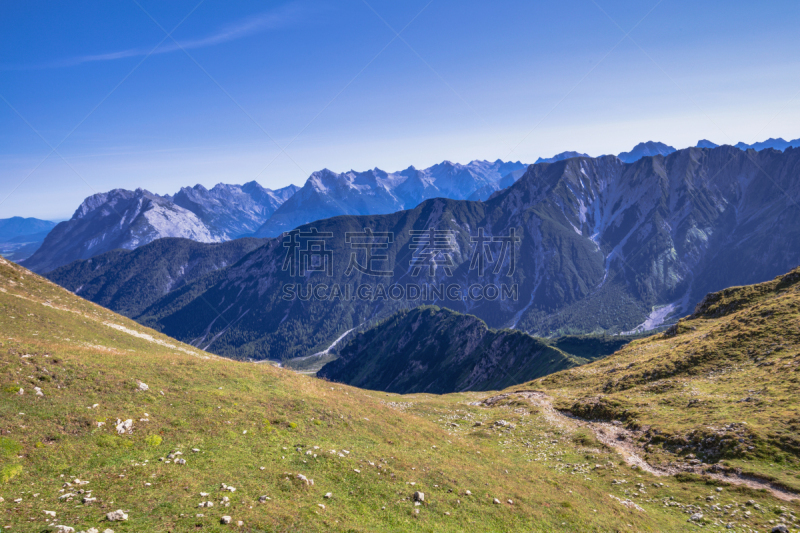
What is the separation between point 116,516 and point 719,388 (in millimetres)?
63954

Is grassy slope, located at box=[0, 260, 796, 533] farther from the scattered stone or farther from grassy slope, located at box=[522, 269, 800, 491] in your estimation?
grassy slope, located at box=[522, 269, 800, 491]

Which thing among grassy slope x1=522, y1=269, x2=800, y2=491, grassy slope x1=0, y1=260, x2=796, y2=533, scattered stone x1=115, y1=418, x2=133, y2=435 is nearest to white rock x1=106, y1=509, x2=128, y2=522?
grassy slope x1=0, y1=260, x2=796, y2=533

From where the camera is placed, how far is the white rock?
622 inches

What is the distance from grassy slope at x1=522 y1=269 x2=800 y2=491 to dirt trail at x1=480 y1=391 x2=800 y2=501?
1.01 metres

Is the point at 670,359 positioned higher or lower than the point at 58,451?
lower

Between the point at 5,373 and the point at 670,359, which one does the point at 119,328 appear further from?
the point at 670,359

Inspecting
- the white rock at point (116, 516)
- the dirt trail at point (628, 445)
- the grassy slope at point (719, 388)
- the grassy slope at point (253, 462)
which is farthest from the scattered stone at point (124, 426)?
the grassy slope at point (719, 388)

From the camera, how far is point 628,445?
42531 mm

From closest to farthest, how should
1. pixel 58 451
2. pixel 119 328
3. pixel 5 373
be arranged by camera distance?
pixel 58 451 → pixel 5 373 → pixel 119 328

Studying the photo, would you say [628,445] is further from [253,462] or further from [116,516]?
[116,516]

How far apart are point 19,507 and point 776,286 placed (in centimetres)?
11196

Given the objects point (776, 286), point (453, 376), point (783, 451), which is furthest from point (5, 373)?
point (453, 376)

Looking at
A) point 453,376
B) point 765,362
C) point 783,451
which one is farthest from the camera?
point 453,376

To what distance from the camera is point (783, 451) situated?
1313 inches
